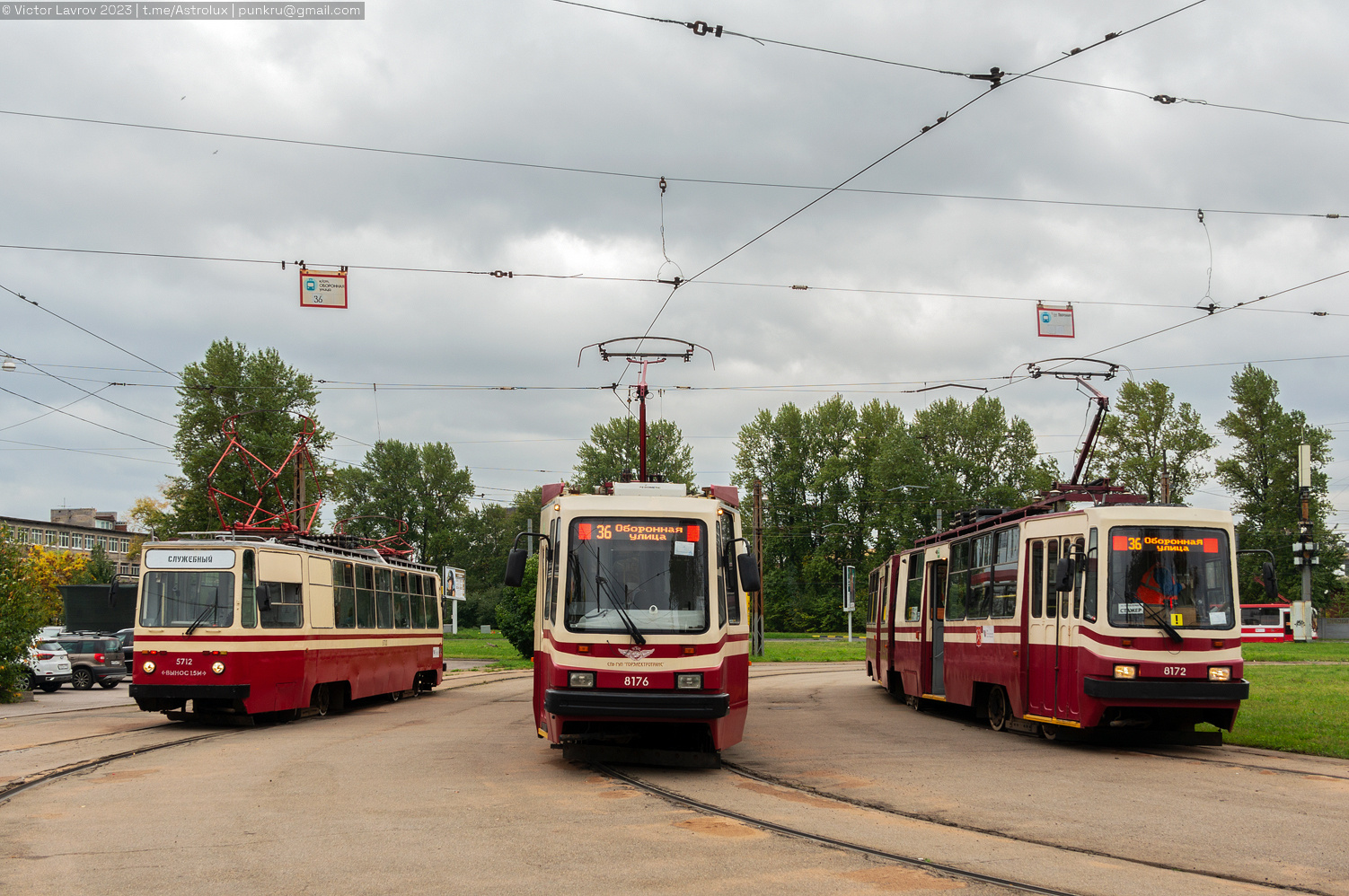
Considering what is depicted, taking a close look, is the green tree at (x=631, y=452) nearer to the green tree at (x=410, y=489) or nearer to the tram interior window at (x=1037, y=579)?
the green tree at (x=410, y=489)

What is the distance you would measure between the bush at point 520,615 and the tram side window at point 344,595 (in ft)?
61.1

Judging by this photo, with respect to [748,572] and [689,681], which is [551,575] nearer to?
[689,681]

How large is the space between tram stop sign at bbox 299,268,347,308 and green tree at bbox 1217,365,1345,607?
219 ft

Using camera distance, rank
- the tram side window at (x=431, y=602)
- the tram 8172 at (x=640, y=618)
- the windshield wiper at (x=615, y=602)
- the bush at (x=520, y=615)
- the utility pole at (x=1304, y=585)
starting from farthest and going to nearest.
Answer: the utility pole at (x=1304, y=585) < the bush at (x=520, y=615) < the tram side window at (x=431, y=602) < the windshield wiper at (x=615, y=602) < the tram 8172 at (x=640, y=618)

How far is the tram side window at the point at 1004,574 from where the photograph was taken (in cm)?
1672

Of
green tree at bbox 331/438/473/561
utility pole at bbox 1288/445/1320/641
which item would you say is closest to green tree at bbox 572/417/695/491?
green tree at bbox 331/438/473/561

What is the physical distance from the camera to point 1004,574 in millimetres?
17125

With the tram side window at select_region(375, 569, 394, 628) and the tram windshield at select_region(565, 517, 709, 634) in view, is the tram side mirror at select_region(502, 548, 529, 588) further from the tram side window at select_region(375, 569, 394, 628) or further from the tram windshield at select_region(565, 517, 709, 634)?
the tram side window at select_region(375, 569, 394, 628)

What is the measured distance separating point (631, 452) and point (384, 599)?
5447cm

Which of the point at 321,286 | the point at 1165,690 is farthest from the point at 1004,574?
the point at 321,286

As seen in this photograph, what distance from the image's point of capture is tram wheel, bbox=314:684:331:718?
20969mm

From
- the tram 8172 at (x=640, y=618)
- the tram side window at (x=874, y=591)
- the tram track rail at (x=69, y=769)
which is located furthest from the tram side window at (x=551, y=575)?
the tram side window at (x=874, y=591)

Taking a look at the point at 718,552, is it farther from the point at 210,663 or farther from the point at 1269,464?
the point at 1269,464

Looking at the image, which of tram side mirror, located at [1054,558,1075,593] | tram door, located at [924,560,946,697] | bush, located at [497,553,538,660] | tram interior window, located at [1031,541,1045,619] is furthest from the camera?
bush, located at [497,553,538,660]
